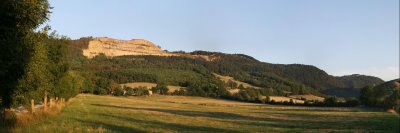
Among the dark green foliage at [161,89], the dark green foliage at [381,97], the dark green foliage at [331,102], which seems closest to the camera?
the dark green foliage at [381,97]

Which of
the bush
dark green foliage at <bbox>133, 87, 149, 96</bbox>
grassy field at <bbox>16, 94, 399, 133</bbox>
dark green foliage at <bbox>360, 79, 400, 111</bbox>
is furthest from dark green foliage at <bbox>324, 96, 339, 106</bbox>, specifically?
grassy field at <bbox>16, 94, 399, 133</bbox>

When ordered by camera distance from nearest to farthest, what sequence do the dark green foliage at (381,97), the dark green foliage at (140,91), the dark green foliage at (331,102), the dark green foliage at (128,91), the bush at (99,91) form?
1. the dark green foliage at (381,97)
2. the dark green foliage at (331,102)
3. the bush at (99,91)
4. the dark green foliage at (128,91)
5. the dark green foliage at (140,91)

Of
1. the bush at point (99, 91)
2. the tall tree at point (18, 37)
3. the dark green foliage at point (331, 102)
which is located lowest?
the dark green foliage at point (331, 102)

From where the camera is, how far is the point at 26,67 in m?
23.8

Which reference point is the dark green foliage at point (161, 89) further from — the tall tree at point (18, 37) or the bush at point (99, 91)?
the tall tree at point (18, 37)

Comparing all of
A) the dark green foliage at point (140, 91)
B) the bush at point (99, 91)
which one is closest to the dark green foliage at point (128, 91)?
the dark green foliage at point (140, 91)

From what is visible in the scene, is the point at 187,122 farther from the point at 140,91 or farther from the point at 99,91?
the point at 140,91

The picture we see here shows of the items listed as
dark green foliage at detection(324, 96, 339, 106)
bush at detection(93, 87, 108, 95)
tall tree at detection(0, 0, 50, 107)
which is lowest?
dark green foliage at detection(324, 96, 339, 106)

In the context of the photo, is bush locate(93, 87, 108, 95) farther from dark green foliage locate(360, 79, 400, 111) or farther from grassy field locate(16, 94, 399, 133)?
grassy field locate(16, 94, 399, 133)

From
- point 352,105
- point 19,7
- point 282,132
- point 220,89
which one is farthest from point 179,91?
point 19,7

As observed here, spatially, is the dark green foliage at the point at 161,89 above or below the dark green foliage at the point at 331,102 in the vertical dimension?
above

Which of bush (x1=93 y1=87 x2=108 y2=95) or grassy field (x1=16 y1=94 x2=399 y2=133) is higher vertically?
bush (x1=93 y1=87 x2=108 y2=95)

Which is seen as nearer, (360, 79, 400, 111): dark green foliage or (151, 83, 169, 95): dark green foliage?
(360, 79, 400, 111): dark green foliage

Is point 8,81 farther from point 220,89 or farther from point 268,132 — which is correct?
point 220,89
